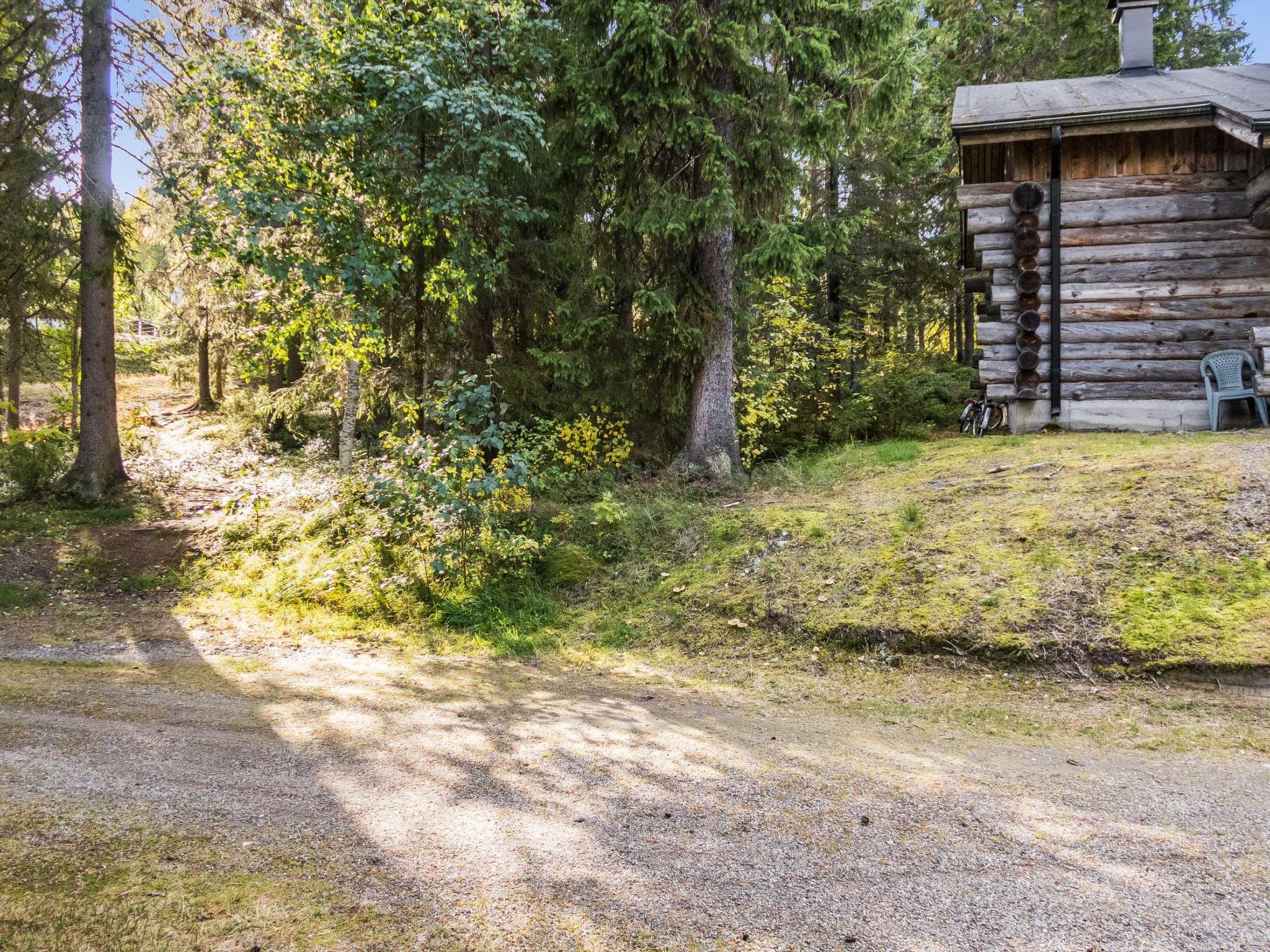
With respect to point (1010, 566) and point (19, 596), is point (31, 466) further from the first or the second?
point (1010, 566)

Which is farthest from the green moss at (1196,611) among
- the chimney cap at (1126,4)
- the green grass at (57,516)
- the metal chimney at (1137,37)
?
the chimney cap at (1126,4)

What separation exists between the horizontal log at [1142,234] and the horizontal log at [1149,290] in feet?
2.06

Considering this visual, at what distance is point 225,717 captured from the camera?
483 cm

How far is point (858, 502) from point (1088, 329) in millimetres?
5705

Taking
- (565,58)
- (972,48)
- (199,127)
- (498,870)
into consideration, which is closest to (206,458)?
(199,127)

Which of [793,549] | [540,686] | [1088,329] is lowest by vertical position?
[540,686]

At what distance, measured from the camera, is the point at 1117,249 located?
11.1m

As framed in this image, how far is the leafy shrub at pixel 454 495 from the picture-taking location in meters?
7.44

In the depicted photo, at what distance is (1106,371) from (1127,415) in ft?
2.45

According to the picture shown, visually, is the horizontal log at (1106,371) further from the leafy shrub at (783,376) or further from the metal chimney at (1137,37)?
the metal chimney at (1137,37)

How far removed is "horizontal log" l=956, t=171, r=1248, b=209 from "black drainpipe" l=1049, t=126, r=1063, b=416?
19 centimetres

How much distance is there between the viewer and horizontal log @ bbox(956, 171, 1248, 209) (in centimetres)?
1081

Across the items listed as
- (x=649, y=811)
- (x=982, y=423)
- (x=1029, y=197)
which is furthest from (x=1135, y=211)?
(x=649, y=811)

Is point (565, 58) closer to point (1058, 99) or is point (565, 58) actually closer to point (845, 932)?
point (1058, 99)
